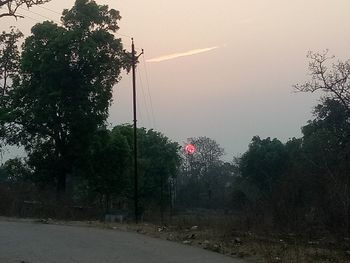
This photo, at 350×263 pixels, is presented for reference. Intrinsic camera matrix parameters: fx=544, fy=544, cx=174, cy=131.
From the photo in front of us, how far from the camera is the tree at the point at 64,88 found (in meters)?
41.7

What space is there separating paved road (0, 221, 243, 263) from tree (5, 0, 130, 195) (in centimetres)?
2294

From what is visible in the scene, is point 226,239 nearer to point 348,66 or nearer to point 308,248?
point 308,248

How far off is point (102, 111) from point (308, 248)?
29745 millimetres

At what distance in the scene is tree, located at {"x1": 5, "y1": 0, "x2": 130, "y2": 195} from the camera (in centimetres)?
4169

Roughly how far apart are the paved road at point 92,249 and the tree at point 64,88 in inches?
903

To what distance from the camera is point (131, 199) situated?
5741 cm

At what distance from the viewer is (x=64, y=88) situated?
42.0m

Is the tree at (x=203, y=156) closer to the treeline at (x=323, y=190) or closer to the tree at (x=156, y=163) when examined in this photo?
the tree at (x=156, y=163)

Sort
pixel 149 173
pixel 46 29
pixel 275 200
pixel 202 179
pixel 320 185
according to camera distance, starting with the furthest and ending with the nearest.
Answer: pixel 202 179, pixel 149 173, pixel 46 29, pixel 275 200, pixel 320 185

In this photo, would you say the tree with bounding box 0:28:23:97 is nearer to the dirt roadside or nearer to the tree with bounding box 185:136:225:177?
the dirt roadside

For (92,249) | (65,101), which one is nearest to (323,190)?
(92,249)

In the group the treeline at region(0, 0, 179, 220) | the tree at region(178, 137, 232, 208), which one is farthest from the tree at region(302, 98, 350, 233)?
the tree at region(178, 137, 232, 208)

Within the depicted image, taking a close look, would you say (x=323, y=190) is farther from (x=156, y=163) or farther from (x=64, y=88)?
(x=156, y=163)

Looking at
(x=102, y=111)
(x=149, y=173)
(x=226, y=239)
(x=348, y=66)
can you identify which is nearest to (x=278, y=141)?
(x=149, y=173)
